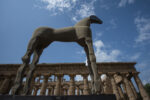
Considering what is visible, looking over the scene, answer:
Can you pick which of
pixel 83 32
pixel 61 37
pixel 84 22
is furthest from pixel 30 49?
pixel 84 22

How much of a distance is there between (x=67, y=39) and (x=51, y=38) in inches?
28.3

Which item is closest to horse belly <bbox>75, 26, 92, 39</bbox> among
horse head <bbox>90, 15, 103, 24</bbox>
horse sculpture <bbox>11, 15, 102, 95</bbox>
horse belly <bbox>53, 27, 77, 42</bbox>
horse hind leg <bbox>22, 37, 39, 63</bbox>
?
horse sculpture <bbox>11, 15, 102, 95</bbox>

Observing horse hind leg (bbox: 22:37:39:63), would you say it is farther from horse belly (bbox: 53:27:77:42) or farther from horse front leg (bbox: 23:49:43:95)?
horse belly (bbox: 53:27:77:42)

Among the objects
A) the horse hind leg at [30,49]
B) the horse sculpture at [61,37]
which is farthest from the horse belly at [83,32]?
the horse hind leg at [30,49]

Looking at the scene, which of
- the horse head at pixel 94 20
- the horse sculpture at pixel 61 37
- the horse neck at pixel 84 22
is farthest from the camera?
the horse head at pixel 94 20

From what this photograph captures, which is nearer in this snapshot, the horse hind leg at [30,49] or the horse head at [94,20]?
the horse hind leg at [30,49]

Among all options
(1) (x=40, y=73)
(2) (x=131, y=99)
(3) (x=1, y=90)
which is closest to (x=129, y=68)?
(2) (x=131, y=99)

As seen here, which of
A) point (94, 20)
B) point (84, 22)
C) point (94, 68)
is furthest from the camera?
point (94, 20)

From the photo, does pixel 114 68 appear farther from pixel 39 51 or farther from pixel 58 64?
pixel 39 51

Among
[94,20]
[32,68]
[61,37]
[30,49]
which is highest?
[94,20]

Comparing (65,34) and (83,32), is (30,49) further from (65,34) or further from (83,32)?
(83,32)

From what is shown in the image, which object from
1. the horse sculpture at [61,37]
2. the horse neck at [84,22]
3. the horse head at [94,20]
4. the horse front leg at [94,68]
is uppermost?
the horse head at [94,20]

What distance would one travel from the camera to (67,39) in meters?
4.35

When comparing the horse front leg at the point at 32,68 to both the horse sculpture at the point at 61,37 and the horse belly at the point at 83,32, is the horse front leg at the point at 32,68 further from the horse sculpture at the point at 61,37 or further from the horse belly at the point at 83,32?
A: the horse belly at the point at 83,32
